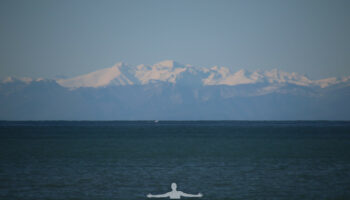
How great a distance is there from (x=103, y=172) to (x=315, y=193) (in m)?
20.4

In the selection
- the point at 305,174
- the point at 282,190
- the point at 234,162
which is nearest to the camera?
the point at 282,190

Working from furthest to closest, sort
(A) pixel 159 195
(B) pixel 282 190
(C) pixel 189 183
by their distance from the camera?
(C) pixel 189 183, (B) pixel 282 190, (A) pixel 159 195

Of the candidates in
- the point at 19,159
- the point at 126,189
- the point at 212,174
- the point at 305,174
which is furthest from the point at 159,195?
the point at 19,159

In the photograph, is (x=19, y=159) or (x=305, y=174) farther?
(x=19, y=159)

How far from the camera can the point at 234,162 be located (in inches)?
2095

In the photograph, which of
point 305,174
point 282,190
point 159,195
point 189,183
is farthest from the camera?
point 305,174

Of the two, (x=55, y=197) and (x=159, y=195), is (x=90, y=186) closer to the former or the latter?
(x=55, y=197)

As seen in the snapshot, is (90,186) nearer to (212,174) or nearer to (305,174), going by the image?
(212,174)

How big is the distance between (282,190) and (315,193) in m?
2.37

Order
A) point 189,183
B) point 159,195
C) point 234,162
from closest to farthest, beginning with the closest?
point 159,195, point 189,183, point 234,162

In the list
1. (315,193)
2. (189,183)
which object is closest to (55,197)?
(189,183)

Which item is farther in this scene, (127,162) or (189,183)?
(127,162)

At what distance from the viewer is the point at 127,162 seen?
5322 cm

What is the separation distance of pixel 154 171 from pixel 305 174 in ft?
47.6
